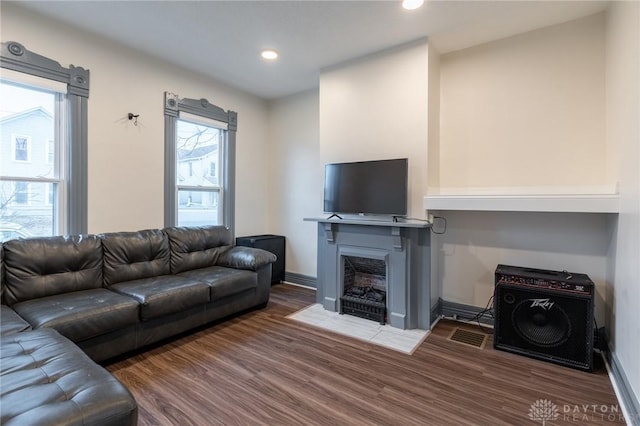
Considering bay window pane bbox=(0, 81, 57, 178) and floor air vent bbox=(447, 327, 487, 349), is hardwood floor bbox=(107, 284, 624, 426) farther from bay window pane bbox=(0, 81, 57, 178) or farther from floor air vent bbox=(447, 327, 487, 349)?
bay window pane bbox=(0, 81, 57, 178)

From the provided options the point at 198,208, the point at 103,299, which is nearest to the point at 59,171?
the point at 103,299

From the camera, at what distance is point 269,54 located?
331cm

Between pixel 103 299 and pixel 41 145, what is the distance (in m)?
1.58

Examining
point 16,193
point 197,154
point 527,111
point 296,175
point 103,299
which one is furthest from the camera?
point 296,175

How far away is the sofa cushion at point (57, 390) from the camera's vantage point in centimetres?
110

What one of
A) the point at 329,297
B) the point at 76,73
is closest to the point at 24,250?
the point at 76,73

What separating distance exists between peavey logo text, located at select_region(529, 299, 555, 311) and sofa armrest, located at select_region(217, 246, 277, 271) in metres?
2.51

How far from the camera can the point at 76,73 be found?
2.83m

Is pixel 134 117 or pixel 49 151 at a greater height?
pixel 134 117

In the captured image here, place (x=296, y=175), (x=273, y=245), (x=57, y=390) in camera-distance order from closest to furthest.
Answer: (x=57, y=390) < (x=273, y=245) < (x=296, y=175)

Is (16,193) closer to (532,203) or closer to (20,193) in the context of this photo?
(20,193)

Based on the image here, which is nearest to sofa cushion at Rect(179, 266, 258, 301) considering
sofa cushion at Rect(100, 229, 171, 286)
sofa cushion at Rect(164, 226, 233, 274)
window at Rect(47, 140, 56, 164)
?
sofa cushion at Rect(164, 226, 233, 274)

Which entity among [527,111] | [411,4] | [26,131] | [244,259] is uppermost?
[411,4]

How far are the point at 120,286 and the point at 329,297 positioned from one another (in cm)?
205
